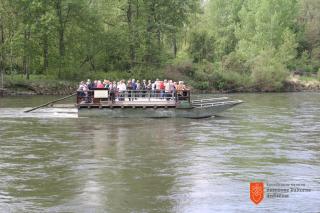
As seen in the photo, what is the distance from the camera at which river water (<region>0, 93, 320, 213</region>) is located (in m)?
15.6

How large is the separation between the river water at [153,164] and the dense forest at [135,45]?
3340cm

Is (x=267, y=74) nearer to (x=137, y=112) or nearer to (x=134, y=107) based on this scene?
(x=137, y=112)

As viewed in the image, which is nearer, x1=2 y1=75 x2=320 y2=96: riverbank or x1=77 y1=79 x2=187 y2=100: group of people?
x1=77 y1=79 x2=187 y2=100: group of people

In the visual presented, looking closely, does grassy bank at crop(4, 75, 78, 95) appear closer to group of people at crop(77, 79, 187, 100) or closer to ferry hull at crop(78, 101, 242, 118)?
group of people at crop(77, 79, 187, 100)

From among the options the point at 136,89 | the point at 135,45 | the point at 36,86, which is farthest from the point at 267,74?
the point at 136,89

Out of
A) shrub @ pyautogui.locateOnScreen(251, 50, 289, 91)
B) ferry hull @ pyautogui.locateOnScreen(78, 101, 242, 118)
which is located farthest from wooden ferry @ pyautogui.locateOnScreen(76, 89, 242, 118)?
shrub @ pyautogui.locateOnScreen(251, 50, 289, 91)

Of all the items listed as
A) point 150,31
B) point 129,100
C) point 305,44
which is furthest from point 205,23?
point 129,100

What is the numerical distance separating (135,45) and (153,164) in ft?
181

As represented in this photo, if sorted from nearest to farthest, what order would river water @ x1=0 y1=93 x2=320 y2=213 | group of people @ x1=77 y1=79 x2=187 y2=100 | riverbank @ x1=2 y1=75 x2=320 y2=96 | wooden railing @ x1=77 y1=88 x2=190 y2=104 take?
river water @ x1=0 y1=93 x2=320 y2=213 → wooden railing @ x1=77 y1=88 x2=190 y2=104 → group of people @ x1=77 y1=79 x2=187 y2=100 → riverbank @ x1=2 y1=75 x2=320 y2=96

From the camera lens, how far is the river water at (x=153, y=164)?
51.1 ft

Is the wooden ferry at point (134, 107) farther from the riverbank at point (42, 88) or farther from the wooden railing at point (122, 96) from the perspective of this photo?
the riverbank at point (42, 88)

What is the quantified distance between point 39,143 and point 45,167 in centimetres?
610

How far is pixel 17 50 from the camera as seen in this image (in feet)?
214

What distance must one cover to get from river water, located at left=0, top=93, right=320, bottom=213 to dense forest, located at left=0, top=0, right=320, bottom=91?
110ft
